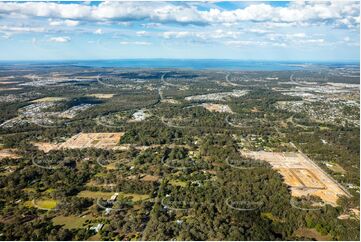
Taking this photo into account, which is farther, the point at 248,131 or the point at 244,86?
the point at 244,86

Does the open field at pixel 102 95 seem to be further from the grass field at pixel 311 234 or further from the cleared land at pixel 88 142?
the grass field at pixel 311 234

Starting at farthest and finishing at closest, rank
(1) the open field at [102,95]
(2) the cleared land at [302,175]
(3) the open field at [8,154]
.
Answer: (1) the open field at [102,95] → (3) the open field at [8,154] → (2) the cleared land at [302,175]

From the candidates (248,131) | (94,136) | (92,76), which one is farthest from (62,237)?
(92,76)

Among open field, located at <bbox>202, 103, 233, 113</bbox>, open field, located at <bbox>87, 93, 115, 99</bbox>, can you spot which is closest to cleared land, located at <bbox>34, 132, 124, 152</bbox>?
open field, located at <bbox>202, 103, 233, 113</bbox>

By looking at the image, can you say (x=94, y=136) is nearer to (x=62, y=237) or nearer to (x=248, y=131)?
(x=248, y=131)

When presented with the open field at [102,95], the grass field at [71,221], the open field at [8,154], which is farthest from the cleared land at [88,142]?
the open field at [102,95]

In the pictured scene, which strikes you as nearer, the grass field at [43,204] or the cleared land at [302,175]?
the grass field at [43,204]
